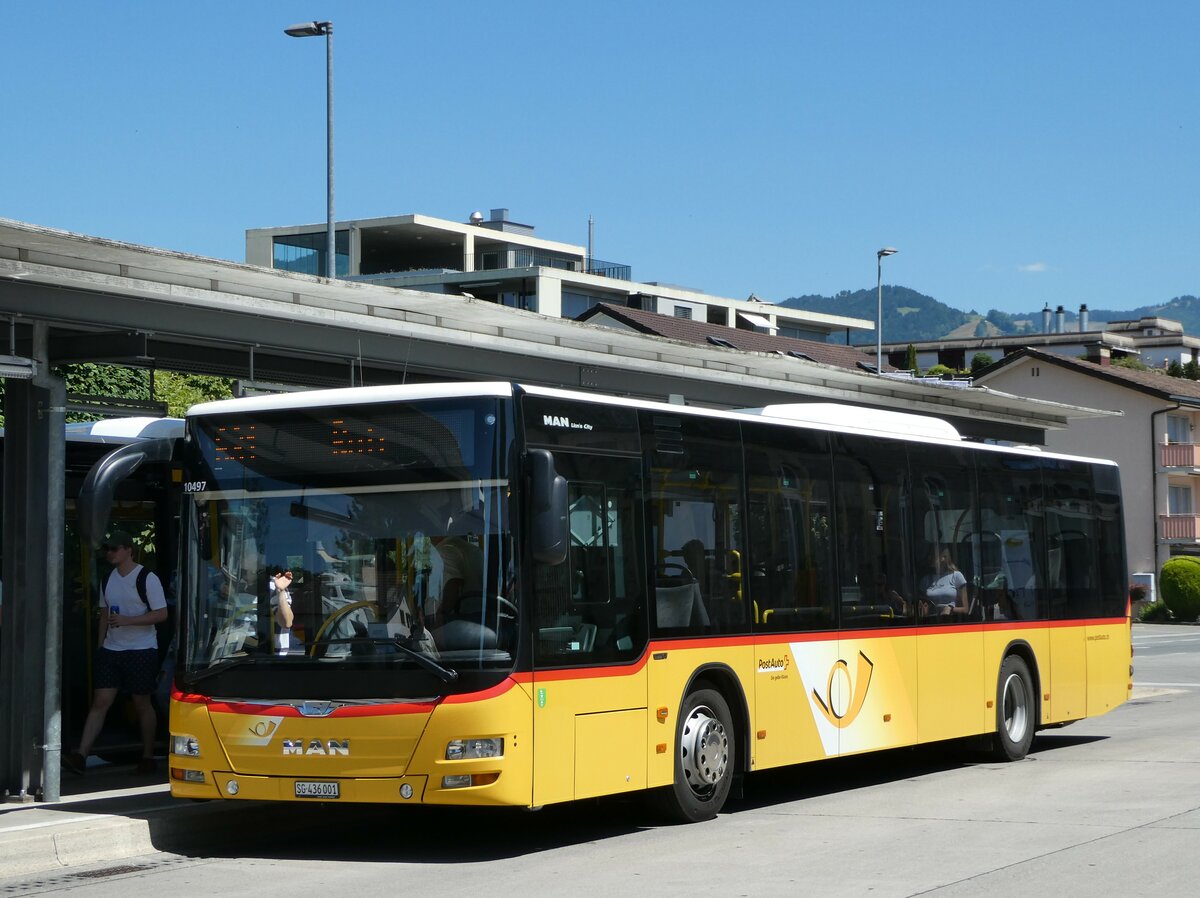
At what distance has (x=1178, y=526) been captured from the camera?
244ft

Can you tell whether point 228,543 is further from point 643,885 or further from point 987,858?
point 987,858

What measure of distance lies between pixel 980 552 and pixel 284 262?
2819 inches

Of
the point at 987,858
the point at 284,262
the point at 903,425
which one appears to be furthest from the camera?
the point at 284,262

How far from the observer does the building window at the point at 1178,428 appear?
74.9m

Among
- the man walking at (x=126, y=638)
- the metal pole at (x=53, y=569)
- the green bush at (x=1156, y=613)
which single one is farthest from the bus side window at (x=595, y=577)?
the green bush at (x=1156, y=613)

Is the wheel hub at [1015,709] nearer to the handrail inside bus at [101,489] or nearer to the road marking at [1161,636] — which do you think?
the handrail inside bus at [101,489]

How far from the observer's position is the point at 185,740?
34.1 ft

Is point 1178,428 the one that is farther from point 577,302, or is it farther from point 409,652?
point 409,652

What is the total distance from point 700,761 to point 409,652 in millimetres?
2624

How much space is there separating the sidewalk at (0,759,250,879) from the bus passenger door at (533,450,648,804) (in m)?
2.54

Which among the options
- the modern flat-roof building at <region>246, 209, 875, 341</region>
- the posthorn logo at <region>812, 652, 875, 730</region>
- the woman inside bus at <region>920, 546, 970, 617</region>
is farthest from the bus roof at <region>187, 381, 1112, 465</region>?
the modern flat-roof building at <region>246, 209, 875, 341</region>

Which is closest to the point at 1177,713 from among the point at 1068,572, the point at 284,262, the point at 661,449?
the point at 1068,572

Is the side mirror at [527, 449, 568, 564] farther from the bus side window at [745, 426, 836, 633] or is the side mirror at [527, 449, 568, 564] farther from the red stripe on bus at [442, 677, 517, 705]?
the bus side window at [745, 426, 836, 633]

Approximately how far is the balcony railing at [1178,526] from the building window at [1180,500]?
685 millimetres
